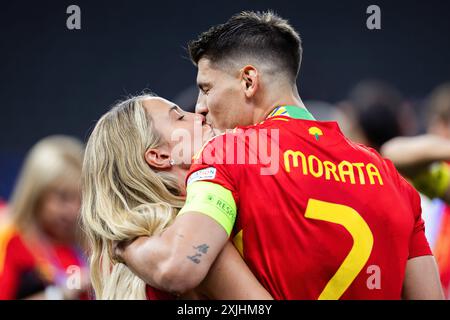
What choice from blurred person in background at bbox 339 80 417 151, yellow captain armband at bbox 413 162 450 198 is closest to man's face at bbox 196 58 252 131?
yellow captain armband at bbox 413 162 450 198

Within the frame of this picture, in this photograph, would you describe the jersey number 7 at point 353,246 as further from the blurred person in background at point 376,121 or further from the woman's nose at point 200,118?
the blurred person in background at point 376,121

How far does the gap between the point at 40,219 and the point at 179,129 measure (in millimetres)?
1918

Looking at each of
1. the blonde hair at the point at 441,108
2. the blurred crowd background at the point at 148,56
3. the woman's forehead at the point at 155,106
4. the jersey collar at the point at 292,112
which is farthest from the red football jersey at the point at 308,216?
the blurred crowd background at the point at 148,56

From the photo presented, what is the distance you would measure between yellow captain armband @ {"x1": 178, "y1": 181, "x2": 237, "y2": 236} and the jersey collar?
459 mm

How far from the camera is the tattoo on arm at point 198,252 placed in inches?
85.3

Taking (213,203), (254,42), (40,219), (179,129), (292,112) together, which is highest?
(254,42)

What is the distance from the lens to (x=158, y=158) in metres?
2.84

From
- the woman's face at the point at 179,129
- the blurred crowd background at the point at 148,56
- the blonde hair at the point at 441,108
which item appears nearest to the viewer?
the woman's face at the point at 179,129

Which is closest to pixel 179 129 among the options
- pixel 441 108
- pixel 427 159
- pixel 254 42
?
pixel 254 42

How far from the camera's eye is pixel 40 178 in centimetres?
443

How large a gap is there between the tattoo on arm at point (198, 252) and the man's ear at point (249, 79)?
0.79 meters

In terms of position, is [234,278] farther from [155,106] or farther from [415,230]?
[155,106]
